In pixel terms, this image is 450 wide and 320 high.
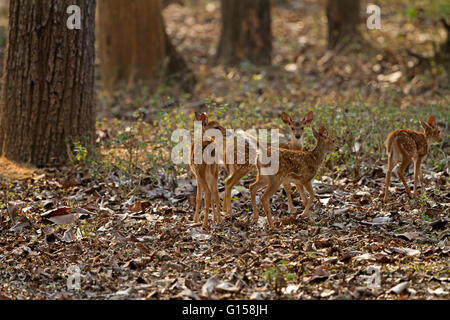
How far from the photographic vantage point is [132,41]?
49.2ft

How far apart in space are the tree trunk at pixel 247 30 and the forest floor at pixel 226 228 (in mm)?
3393

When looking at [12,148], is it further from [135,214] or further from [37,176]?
[135,214]

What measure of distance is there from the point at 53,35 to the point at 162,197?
2.88 metres

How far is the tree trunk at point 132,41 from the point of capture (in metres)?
14.9

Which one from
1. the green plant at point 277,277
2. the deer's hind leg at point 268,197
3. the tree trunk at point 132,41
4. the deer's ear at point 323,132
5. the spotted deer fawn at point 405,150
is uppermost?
the tree trunk at point 132,41

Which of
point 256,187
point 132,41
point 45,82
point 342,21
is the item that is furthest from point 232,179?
point 342,21

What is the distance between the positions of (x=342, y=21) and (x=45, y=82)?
388 inches

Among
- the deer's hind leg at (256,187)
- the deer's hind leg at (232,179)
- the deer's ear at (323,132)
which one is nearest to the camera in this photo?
the deer's hind leg at (256,187)

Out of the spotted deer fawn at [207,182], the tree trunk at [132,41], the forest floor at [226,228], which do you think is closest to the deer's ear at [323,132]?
the forest floor at [226,228]

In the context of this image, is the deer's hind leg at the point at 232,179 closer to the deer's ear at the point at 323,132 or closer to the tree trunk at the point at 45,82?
the deer's ear at the point at 323,132

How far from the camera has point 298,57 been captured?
17938mm

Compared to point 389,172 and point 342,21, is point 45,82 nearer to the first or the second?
point 389,172

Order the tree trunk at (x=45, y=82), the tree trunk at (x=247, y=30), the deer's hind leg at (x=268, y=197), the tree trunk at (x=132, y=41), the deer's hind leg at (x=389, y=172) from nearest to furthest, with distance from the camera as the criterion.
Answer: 1. the deer's hind leg at (x=268, y=197)
2. the deer's hind leg at (x=389, y=172)
3. the tree trunk at (x=45, y=82)
4. the tree trunk at (x=132, y=41)
5. the tree trunk at (x=247, y=30)

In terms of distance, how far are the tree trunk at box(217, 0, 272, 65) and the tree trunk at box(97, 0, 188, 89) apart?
228cm
